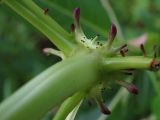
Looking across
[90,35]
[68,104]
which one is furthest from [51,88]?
[90,35]

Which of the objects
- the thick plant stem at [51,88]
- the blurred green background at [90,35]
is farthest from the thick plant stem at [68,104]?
the blurred green background at [90,35]

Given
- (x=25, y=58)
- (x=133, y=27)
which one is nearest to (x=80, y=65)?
(x=25, y=58)

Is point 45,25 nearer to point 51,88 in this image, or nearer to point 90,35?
point 51,88

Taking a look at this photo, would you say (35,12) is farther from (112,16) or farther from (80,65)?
(112,16)

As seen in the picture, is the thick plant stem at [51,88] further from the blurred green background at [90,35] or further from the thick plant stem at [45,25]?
the blurred green background at [90,35]

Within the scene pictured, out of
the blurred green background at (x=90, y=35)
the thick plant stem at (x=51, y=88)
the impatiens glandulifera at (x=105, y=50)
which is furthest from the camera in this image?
the blurred green background at (x=90, y=35)
